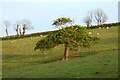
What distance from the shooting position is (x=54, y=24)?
32.4 m

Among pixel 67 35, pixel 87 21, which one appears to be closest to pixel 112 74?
pixel 67 35

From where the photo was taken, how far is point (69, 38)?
3241 cm

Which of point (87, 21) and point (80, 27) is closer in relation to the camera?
point (80, 27)

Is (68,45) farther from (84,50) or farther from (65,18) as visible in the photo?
(84,50)

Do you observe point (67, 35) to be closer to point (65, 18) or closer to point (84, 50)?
point (65, 18)

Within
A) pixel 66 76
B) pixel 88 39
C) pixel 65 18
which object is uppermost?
pixel 65 18

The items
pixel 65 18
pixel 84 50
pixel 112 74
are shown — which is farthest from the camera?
pixel 84 50

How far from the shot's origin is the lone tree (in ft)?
106

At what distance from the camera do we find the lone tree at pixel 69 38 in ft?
106

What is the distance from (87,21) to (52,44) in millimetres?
92979

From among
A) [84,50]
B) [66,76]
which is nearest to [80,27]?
[84,50]

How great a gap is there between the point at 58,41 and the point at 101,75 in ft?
46.8

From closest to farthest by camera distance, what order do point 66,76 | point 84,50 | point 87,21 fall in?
point 66,76 < point 84,50 < point 87,21

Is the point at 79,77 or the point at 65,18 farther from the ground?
the point at 65,18
